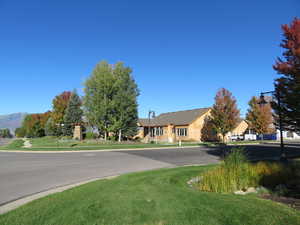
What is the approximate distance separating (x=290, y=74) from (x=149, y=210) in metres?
10.9

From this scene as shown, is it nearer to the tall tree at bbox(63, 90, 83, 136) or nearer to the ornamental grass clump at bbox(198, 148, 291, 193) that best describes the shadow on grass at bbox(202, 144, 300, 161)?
the ornamental grass clump at bbox(198, 148, 291, 193)

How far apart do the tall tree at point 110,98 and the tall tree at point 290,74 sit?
902 inches

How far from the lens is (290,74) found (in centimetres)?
1111

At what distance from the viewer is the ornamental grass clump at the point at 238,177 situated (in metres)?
6.68

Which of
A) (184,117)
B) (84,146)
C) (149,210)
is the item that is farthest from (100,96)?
(149,210)

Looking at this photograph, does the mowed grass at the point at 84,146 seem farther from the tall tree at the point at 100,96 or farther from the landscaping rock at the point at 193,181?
the landscaping rock at the point at 193,181

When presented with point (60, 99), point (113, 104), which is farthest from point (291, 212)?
point (60, 99)

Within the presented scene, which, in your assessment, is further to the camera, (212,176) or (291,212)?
(212,176)

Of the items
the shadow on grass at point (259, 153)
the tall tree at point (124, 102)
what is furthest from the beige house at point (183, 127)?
the shadow on grass at point (259, 153)

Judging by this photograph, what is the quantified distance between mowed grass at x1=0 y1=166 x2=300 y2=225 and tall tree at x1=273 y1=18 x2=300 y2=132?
341 inches

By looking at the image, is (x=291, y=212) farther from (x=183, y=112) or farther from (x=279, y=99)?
(x=183, y=112)

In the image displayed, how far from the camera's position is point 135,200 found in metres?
5.00

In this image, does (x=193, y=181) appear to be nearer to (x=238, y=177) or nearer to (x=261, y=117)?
(x=238, y=177)

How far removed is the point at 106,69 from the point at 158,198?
2987cm
